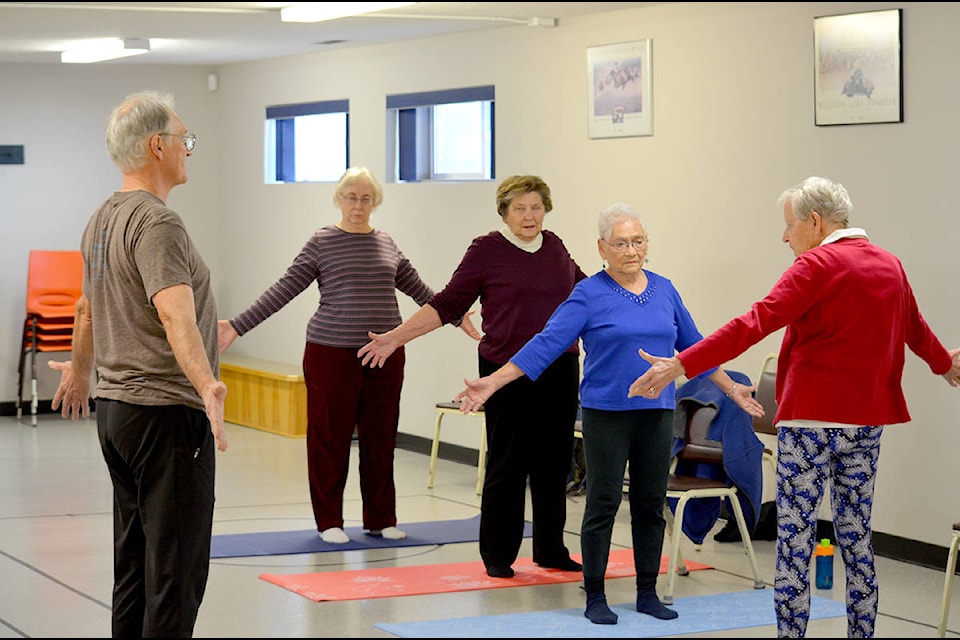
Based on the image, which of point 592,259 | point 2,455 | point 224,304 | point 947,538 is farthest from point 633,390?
point 224,304

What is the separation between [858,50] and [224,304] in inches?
249

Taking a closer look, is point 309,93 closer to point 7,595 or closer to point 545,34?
point 545,34

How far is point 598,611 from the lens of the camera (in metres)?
4.83

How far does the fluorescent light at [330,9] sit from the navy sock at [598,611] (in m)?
3.57

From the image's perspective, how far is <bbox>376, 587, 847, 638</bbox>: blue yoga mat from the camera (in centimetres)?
471

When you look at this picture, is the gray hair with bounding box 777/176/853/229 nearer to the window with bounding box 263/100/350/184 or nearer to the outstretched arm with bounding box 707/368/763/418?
the outstretched arm with bounding box 707/368/763/418

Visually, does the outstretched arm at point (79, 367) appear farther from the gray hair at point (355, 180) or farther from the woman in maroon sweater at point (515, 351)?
the gray hair at point (355, 180)

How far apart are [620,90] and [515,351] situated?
2394 mm

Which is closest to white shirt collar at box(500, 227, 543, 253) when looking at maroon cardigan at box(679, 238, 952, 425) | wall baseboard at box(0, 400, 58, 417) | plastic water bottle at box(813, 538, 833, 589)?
maroon cardigan at box(679, 238, 952, 425)

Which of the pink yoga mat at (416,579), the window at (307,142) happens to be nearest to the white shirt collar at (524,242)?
the pink yoga mat at (416,579)

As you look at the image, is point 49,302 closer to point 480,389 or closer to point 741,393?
point 480,389

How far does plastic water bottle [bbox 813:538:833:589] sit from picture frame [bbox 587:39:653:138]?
256cm

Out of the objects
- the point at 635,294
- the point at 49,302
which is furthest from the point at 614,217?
the point at 49,302

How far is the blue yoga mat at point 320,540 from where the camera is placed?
6.06m
